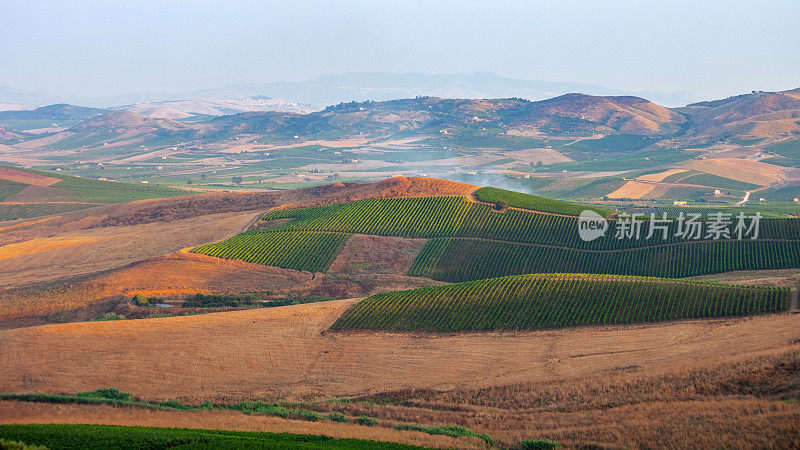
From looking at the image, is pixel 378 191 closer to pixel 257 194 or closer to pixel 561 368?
pixel 257 194

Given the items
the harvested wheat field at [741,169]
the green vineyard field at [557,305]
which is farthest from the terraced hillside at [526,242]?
the harvested wheat field at [741,169]

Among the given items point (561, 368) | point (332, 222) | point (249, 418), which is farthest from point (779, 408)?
point (332, 222)

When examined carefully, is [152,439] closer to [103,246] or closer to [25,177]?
[103,246]

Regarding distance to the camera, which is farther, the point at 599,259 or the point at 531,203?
the point at 531,203

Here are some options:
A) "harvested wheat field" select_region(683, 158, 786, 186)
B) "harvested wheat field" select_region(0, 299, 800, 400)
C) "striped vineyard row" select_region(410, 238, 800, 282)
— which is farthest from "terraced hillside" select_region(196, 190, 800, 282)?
"harvested wheat field" select_region(683, 158, 786, 186)

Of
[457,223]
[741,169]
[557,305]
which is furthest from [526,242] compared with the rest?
[741,169]

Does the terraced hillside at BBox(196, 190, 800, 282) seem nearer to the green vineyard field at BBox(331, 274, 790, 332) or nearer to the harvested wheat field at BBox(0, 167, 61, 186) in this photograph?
the green vineyard field at BBox(331, 274, 790, 332)
